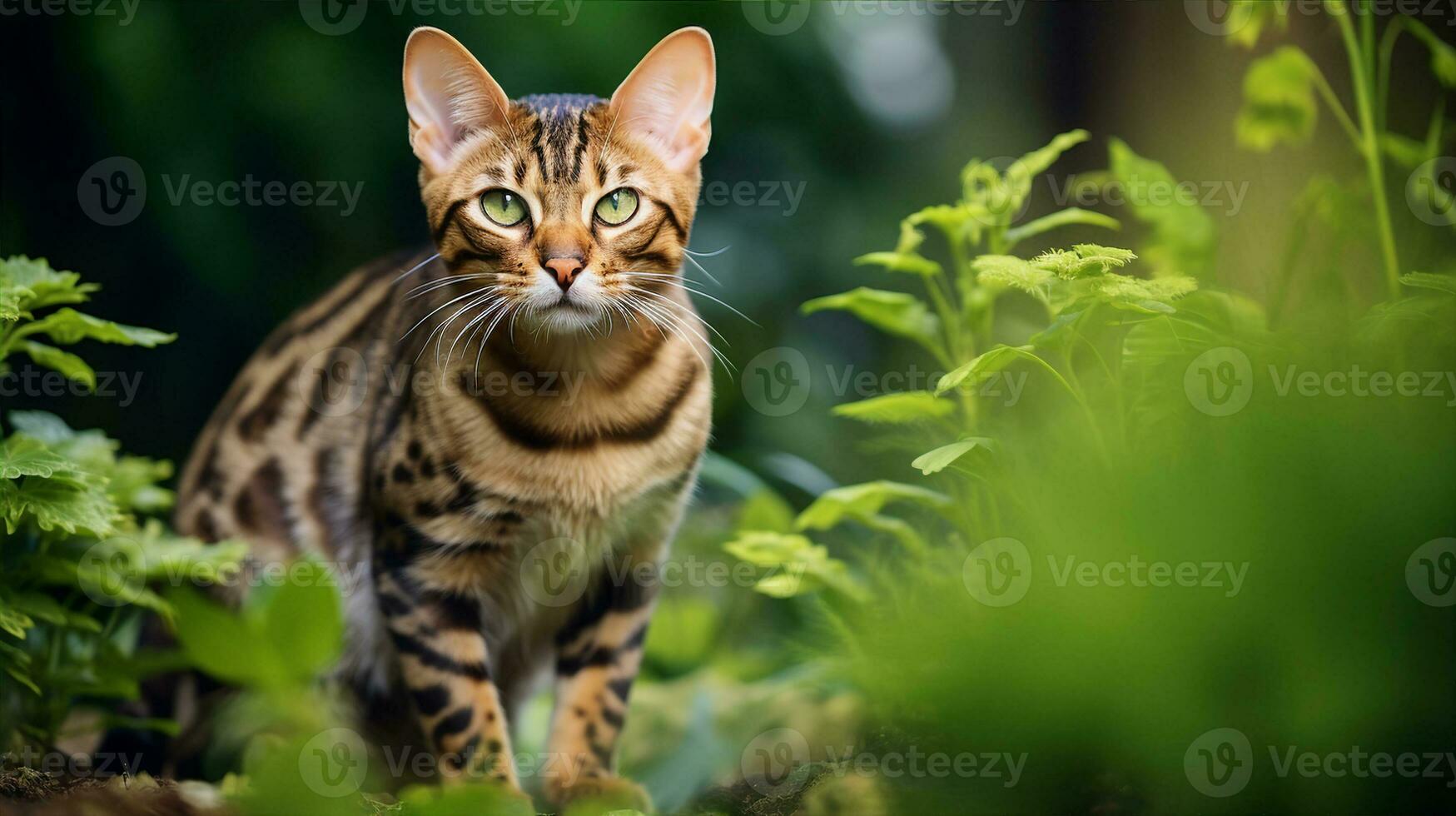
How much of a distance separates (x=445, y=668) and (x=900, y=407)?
962 millimetres

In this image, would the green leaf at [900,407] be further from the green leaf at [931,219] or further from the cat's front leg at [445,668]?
the cat's front leg at [445,668]

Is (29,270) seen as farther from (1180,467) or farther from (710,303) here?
(710,303)

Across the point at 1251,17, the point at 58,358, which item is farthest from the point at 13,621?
the point at 1251,17

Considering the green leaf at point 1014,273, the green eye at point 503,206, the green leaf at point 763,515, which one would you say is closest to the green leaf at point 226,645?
the green leaf at point 1014,273

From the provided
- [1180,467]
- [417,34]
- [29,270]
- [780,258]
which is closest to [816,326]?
[780,258]

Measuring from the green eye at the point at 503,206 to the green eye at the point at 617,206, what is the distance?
0.14m

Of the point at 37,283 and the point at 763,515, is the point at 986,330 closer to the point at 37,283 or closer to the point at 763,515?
the point at 763,515

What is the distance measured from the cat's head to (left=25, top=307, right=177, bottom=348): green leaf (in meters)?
0.53

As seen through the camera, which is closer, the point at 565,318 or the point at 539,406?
the point at 565,318

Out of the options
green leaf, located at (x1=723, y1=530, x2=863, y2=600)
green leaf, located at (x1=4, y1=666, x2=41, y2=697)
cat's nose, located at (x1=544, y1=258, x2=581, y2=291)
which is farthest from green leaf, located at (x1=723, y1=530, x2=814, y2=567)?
green leaf, located at (x1=4, y1=666, x2=41, y2=697)

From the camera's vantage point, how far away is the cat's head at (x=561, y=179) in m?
1.93

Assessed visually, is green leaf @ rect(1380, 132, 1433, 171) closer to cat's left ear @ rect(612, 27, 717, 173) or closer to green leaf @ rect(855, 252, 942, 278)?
green leaf @ rect(855, 252, 942, 278)

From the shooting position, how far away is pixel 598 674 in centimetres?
226

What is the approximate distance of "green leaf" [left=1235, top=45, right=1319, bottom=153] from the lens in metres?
2.42
